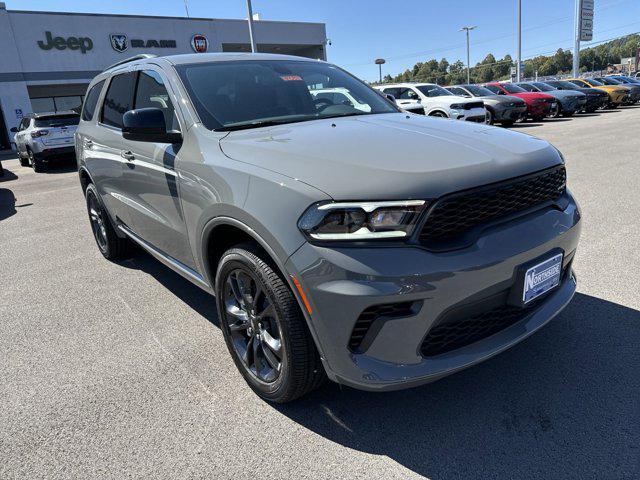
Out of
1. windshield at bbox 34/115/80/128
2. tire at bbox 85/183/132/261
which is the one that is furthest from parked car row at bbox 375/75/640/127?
tire at bbox 85/183/132/261

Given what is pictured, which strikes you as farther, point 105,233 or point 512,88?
point 512,88

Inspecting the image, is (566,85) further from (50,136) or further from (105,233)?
(105,233)

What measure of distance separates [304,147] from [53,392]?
2.03 m

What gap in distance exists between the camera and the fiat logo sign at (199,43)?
31.4m

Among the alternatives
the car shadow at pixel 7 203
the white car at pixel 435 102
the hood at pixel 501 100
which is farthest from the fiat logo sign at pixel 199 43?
the car shadow at pixel 7 203

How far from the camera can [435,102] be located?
1623 centimetres

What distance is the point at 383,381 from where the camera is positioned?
6.44 feet

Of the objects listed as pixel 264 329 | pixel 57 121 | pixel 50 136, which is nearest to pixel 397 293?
pixel 264 329

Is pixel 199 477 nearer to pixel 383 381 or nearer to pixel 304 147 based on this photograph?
pixel 383 381

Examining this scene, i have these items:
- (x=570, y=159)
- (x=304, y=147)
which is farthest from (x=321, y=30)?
(x=304, y=147)

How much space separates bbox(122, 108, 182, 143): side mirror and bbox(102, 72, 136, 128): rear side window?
1067 mm

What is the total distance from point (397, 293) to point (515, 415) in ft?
3.37

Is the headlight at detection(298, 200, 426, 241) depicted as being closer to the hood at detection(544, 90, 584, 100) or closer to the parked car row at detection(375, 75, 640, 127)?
the parked car row at detection(375, 75, 640, 127)

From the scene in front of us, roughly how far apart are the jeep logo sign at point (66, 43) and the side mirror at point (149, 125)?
29549 mm
